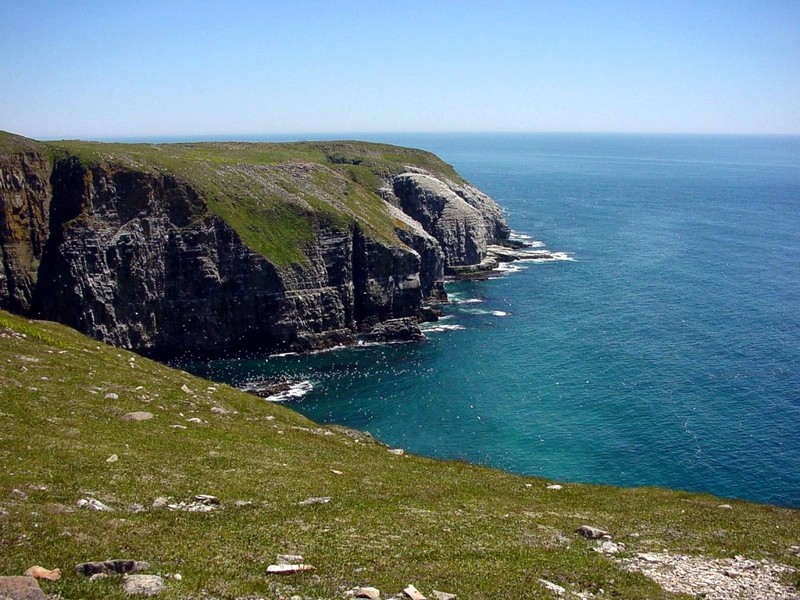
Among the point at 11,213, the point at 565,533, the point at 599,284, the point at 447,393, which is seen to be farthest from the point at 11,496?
the point at 599,284

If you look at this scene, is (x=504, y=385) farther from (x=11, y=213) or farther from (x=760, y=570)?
(x=11, y=213)

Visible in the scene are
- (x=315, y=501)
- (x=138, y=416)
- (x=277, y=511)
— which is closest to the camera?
(x=277, y=511)

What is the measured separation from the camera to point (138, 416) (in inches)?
1437

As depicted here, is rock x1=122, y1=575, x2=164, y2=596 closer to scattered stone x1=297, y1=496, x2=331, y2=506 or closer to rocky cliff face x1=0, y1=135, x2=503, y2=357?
scattered stone x1=297, y1=496, x2=331, y2=506

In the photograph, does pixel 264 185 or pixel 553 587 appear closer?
pixel 553 587

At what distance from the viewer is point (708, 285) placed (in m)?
132

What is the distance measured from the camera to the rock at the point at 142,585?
632 inches

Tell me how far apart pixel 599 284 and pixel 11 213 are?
110m

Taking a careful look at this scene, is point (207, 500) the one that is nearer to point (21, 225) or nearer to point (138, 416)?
point (138, 416)

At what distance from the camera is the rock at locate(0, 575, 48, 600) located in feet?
46.2

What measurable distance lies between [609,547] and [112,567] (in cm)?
1941

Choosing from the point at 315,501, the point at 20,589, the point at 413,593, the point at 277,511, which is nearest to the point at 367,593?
the point at 413,593

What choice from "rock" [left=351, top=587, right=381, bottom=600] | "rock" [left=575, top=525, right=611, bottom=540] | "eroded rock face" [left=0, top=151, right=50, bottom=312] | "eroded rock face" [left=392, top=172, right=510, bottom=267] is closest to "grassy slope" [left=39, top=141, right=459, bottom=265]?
"eroded rock face" [left=0, top=151, right=50, bottom=312]

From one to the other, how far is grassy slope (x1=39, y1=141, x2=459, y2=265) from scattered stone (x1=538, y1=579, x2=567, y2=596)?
296ft
